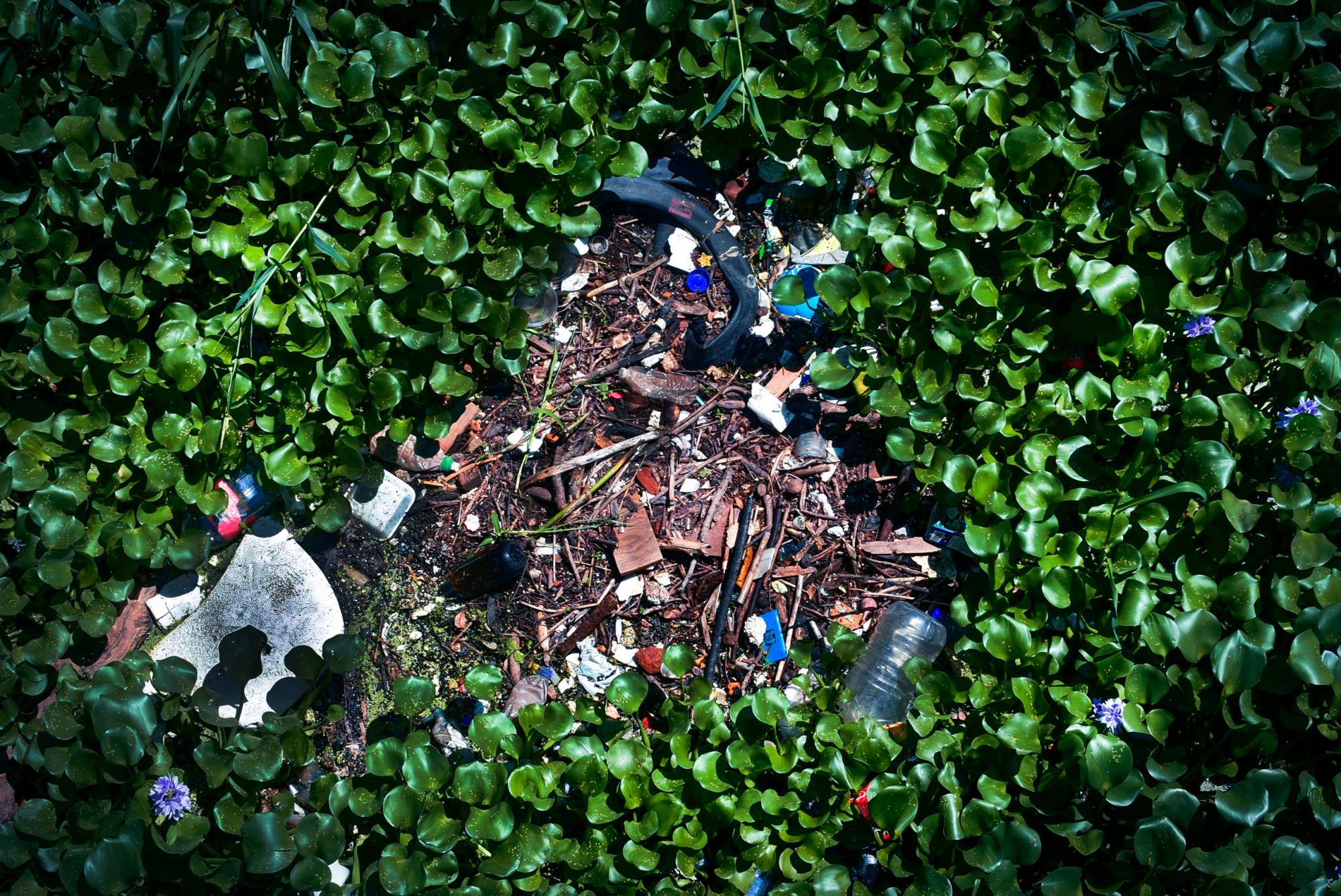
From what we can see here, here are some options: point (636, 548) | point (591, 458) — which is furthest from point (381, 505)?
point (636, 548)

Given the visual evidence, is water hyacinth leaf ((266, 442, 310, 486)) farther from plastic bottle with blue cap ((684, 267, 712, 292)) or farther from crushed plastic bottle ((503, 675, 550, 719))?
plastic bottle with blue cap ((684, 267, 712, 292))

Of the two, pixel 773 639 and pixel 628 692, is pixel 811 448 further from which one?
pixel 628 692

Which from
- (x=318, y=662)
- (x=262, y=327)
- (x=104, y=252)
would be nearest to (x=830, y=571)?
(x=318, y=662)

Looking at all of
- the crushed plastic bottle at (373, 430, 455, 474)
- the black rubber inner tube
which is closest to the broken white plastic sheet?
the black rubber inner tube

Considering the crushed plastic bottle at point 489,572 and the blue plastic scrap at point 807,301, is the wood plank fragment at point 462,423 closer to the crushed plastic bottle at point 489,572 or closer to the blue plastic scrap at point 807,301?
the crushed plastic bottle at point 489,572

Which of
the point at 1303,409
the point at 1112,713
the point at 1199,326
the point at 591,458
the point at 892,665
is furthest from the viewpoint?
the point at 591,458
